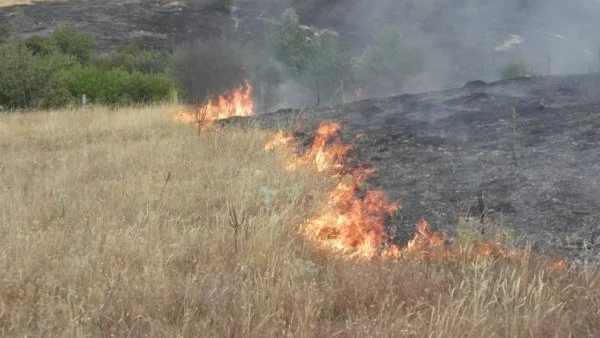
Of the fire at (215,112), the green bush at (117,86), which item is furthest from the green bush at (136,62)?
the fire at (215,112)

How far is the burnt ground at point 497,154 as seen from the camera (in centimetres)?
427

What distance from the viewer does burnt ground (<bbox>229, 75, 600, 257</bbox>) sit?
14.0ft

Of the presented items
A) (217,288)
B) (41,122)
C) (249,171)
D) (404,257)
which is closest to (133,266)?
(217,288)

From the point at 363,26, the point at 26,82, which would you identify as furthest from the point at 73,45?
the point at 363,26

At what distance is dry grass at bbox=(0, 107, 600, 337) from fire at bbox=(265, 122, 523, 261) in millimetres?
127

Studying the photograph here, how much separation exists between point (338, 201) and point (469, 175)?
59.8 inches

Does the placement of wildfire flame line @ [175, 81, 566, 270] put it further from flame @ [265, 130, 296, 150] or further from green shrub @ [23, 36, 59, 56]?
green shrub @ [23, 36, 59, 56]

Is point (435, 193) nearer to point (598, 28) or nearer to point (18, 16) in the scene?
point (598, 28)

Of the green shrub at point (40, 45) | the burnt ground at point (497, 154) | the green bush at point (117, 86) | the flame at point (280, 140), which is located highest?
the burnt ground at point (497, 154)

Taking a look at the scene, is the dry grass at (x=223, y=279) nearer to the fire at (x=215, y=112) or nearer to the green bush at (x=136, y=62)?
the fire at (x=215, y=112)

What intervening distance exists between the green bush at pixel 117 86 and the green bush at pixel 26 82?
3131 mm

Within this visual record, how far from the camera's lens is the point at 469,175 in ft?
17.7

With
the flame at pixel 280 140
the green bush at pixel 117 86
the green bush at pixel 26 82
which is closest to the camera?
the flame at pixel 280 140

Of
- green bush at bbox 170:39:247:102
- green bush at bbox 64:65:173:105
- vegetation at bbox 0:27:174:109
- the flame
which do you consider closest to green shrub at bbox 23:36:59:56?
vegetation at bbox 0:27:174:109
